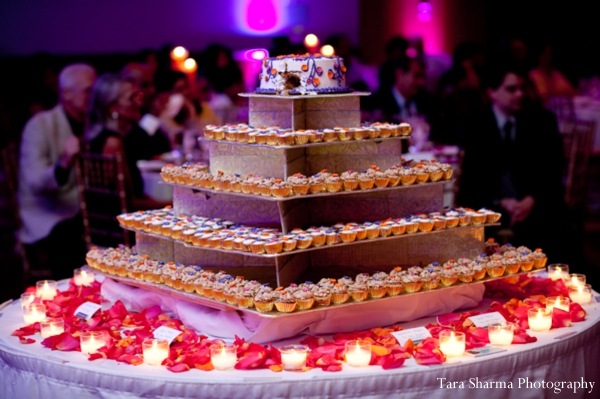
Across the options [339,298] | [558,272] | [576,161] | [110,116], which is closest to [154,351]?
[339,298]

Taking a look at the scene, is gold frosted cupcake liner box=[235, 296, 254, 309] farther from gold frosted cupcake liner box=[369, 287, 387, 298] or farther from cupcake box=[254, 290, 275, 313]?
gold frosted cupcake liner box=[369, 287, 387, 298]

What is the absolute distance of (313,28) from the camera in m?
Result: 14.4

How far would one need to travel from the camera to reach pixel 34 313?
11.4 feet

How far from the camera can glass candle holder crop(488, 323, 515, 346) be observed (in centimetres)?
306

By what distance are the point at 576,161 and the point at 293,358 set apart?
439cm

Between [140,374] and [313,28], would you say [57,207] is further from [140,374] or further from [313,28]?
[313,28]

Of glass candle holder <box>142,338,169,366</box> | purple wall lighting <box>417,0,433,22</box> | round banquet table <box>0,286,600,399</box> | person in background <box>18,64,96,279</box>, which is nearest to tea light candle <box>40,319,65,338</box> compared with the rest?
round banquet table <box>0,286,600,399</box>

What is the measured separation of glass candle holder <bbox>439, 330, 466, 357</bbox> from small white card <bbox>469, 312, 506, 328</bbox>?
30cm

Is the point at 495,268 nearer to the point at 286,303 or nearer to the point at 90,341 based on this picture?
the point at 286,303

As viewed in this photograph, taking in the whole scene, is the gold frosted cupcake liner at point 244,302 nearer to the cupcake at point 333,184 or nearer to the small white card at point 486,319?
the cupcake at point 333,184

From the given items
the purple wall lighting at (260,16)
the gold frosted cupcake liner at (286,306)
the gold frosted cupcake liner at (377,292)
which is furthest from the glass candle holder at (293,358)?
the purple wall lighting at (260,16)

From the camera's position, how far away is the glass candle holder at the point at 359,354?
2875 mm

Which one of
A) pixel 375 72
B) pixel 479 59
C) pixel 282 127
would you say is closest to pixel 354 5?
pixel 375 72

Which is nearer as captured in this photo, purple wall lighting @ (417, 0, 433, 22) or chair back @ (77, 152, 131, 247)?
chair back @ (77, 152, 131, 247)
